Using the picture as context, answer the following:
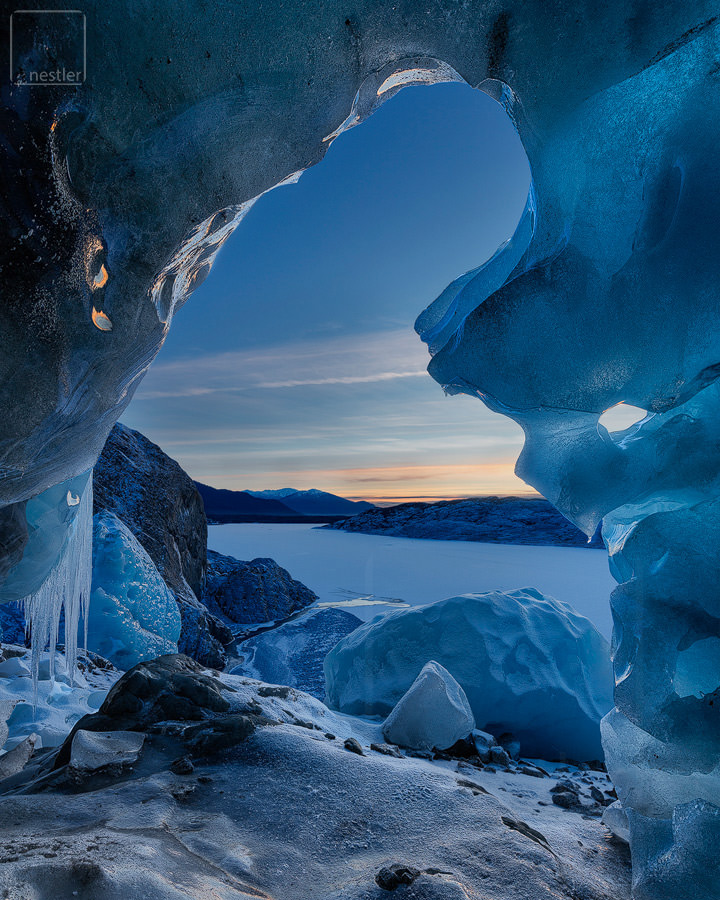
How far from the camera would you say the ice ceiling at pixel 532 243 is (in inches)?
63.5

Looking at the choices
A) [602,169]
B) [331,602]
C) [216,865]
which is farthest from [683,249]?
[331,602]

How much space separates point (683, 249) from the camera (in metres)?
1.86

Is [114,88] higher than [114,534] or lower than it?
higher

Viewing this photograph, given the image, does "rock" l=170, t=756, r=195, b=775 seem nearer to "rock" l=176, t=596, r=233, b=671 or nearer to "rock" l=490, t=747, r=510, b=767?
"rock" l=490, t=747, r=510, b=767

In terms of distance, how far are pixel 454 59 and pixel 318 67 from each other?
484 millimetres

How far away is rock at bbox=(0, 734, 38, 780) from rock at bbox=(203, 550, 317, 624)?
6192 mm

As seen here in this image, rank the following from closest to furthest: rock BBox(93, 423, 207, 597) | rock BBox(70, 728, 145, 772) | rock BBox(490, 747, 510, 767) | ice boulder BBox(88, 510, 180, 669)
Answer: rock BBox(70, 728, 145, 772), rock BBox(490, 747, 510, 767), ice boulder BBox(88, 510, 180, 669), rock BBox(93, 423, 207, 597)

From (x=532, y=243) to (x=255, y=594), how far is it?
8452 mm

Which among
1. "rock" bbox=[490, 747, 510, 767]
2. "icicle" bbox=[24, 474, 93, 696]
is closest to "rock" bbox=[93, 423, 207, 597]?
"icicle" bbox=[24, 474, 93, 696]

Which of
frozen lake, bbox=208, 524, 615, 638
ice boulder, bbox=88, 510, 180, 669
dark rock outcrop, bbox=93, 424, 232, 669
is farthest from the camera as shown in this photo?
frozen lake, bbox=208, 524, 615, 638

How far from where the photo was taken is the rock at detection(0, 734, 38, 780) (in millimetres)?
2689

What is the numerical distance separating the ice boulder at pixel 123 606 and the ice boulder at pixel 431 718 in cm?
324

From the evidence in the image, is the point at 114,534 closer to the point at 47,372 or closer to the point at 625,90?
the point at 47,372

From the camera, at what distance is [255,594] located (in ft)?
31.0
